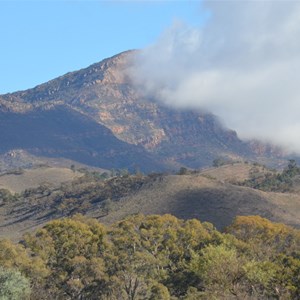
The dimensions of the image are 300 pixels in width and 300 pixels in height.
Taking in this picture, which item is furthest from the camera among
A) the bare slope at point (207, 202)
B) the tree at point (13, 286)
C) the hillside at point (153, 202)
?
the hillside at point (153, 202)

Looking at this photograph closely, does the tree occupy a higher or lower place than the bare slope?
higher

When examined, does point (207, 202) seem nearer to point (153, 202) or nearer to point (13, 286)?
point (153, 202)

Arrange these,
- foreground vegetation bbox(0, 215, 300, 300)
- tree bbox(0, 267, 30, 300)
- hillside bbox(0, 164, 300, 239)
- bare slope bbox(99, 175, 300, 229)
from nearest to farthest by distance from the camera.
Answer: tree bbox(0, 267, 30, 300), foreground vegetation bbox(0, 215, 300, 300), bare slope bbox(99, 175, 300, 229), hillside bbox(0, 164, 300, 239)

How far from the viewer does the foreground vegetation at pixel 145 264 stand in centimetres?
5422

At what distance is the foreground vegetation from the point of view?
178 ft

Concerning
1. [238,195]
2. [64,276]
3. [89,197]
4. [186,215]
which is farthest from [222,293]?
[89,197]

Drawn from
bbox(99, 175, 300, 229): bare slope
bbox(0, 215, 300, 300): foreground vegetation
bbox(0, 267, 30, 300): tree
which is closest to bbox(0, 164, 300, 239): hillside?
bbox(99, 175, 300, 229): bare slope

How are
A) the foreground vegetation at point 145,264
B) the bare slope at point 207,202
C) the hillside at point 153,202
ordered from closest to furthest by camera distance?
the foreground vegetation at point 145,264, the bare slope at point 207,202, the hillside at point 153,202

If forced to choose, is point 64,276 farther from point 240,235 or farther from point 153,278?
point 240,235

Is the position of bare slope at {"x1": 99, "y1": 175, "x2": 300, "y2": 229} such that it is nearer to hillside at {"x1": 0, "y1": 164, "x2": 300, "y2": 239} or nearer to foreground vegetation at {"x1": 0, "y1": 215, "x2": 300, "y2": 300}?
hillside at {"x1": 0, "y1": 164, "x2": 300, "y2": 239}

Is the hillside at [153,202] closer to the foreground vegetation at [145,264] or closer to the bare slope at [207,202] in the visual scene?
the bare slope at [207,202]

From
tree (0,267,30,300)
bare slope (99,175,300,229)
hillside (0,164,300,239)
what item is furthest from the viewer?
hillside (0,164,300,239)

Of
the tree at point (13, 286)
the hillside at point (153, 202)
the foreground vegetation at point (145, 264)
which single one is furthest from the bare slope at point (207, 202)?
the tree at point (13, 286)

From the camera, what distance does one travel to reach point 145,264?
64.1 m
